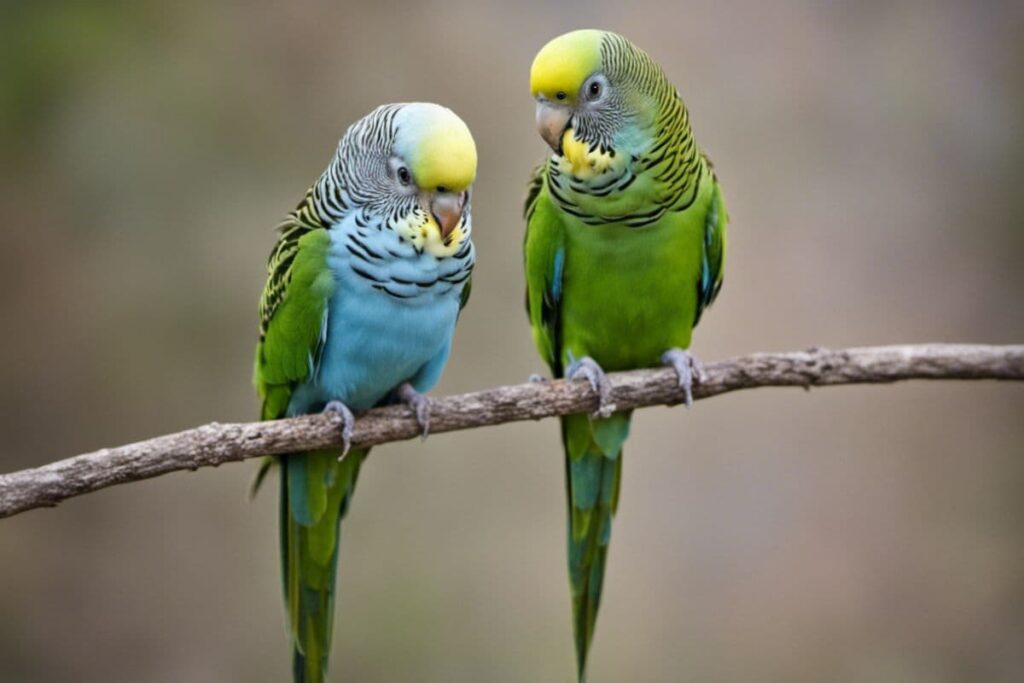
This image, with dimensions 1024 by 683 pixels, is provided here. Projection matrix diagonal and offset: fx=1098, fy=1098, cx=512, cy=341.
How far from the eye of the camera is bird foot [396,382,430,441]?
2.89 m

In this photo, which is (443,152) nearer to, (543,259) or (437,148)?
(437,148)

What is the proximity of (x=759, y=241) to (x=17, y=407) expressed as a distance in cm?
301

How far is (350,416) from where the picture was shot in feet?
9.43

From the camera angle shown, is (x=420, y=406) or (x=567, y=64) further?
(x=420, y=406)

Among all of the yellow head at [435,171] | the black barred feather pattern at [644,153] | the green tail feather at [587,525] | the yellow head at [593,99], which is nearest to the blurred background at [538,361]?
the green tail feather at [587,525]

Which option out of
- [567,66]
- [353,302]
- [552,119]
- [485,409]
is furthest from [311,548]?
[567,66]

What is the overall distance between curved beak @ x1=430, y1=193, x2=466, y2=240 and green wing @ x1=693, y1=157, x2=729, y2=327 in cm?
88

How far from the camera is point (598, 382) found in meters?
3.07

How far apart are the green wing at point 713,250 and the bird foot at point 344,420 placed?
1.09 metres

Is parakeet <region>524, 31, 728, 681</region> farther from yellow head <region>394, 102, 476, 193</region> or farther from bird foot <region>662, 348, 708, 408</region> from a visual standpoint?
yellow head <region>394, 102, 476, 193</region>

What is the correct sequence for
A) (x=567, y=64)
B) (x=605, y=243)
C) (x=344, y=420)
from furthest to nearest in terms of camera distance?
(x=605, y=243)
(x=344, y=420)
(x=567, y=64)

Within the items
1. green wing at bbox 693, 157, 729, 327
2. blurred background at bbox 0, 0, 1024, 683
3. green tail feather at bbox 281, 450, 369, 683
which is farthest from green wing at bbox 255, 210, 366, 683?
blurred background at bbox 0, 0, 1024, 683

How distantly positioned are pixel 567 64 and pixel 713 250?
0.79 metres

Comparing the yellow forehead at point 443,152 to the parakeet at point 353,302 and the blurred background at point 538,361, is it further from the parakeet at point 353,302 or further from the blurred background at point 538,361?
the blurred background at point 538,361
